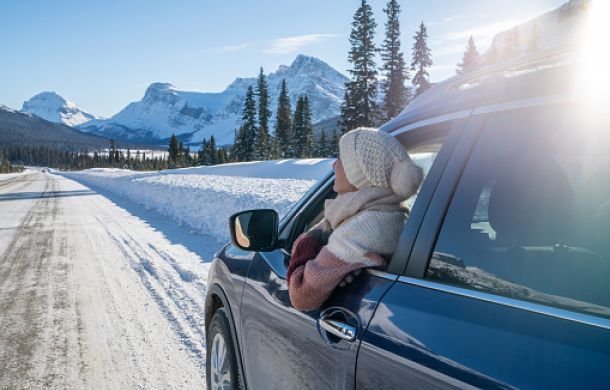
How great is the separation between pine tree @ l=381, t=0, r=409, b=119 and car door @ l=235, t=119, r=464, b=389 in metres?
38.6

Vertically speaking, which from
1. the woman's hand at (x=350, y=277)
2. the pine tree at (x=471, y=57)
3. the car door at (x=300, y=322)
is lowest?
the car door at (x=300, y=322)

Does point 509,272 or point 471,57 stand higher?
point 471,57

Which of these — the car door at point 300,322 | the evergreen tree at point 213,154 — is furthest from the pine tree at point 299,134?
the car door at point 300,322

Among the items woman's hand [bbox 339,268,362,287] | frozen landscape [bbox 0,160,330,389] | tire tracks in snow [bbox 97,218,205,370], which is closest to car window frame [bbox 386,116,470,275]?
woman's hand [bbox 339,268,362,287]

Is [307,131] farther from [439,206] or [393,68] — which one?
[439,206]

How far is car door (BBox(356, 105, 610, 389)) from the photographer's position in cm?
112

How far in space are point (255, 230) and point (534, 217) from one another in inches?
58.7

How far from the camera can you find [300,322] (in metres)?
2.10

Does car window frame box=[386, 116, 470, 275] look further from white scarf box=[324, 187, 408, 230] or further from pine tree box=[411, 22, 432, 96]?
pine tree box=[411, 22, 432, 96]

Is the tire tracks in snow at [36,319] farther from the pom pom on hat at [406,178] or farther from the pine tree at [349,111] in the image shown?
the pine tree at [349,111]

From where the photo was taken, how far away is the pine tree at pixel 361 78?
3897 centimetres

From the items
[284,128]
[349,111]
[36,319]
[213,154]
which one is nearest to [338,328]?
[36,319]

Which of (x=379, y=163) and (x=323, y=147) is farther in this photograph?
(x=323, y=147)

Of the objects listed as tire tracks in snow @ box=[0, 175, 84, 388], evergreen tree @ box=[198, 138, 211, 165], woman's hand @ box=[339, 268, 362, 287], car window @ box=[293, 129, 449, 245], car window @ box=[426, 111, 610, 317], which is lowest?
tire tracks in snow @ box=[0, 175, 84, 388]
